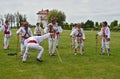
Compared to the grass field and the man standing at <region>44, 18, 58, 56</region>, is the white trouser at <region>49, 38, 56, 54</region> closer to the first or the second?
the man standing at <region>44, 18, 58, 56</region>

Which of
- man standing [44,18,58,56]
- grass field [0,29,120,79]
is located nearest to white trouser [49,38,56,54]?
man standing [44,18,58,56]

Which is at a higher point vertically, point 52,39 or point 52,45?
point 52,39

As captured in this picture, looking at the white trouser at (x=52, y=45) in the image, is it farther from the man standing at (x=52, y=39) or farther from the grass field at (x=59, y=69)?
the grass field at (x=59, y=69)

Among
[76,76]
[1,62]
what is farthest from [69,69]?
[1,62]

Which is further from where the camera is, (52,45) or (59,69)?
(52,45)

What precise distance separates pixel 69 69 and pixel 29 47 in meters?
2.88

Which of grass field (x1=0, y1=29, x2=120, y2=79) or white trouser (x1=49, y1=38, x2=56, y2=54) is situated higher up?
white trouser (x1=49, y1=38, x2=56, y2=54)

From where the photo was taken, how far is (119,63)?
17328mm

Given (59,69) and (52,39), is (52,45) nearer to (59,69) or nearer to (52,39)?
(52,39)

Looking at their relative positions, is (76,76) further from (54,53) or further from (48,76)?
(54,53)

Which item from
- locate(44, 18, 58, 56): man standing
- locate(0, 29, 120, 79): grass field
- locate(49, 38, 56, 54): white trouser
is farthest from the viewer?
locate(49, 38, 56, 54): white trouser

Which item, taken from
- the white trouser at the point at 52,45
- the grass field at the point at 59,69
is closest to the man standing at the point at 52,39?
the white trouser at the point at 52,45

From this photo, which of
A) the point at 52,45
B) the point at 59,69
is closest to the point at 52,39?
the point at 52,45

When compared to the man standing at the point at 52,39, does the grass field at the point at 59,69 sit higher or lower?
lower
